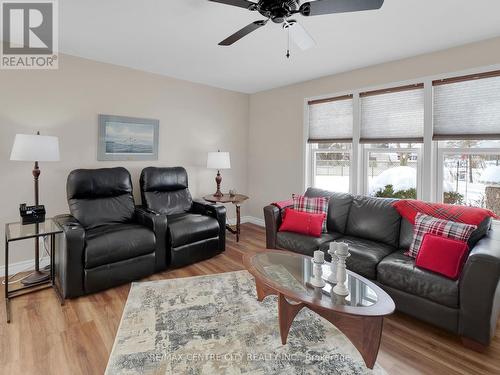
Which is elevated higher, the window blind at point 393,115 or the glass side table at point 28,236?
the window blind at point 393,115

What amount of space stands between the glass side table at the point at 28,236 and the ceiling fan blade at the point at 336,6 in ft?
8.64

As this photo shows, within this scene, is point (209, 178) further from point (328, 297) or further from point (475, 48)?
point (475, 48)

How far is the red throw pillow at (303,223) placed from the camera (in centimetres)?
306

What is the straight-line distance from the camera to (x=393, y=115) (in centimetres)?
342

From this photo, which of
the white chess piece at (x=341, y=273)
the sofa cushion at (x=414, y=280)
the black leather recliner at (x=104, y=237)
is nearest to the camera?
the white chess piece at (x=341, y=273)

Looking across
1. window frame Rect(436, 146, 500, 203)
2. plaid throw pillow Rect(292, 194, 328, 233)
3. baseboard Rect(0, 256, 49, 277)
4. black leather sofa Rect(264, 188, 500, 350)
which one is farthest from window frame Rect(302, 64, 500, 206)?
baseboard Rect(0, 256, 49, 277)

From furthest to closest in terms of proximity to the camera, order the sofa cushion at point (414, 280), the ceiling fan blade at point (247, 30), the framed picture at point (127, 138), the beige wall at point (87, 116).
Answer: the framed picture at point (127, 138) < the beige wall at point (87, 116) < the sofa cushion at point (414, 280) < the ceiling fan blade at point (247, 30)

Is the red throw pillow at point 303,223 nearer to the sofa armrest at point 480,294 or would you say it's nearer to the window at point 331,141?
the window at point 331,141

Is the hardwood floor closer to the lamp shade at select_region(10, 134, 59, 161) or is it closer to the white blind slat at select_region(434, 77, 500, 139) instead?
the lamp shade at select_region(10, 134, 59, 161)

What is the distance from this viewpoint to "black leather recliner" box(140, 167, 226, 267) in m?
3.18

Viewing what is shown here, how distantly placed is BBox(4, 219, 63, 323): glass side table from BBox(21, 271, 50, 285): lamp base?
4cm

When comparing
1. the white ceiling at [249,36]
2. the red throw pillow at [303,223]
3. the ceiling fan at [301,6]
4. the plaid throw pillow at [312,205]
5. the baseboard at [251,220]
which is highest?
the white ceiling at [249,36]

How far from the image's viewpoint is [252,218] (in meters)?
5.38

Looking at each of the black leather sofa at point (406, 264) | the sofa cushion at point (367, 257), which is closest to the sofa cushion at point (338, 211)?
the black leather sofa at point (406, 264)
